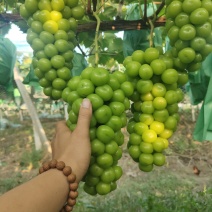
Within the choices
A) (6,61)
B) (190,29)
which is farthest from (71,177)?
(6,61)

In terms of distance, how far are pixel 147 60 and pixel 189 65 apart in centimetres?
15

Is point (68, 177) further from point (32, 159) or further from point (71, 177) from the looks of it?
point (32, 159)

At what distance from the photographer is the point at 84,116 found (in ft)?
3.11

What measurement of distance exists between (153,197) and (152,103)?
3.48m

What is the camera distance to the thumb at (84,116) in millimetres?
941

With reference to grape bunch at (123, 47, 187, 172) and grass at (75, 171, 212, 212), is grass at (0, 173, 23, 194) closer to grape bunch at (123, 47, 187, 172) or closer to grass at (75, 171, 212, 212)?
grass at (75, 171, 212, 212)

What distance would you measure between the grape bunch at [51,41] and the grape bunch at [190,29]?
374 millimetres

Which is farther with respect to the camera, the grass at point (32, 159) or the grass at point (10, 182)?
the grass at point (32, 159)

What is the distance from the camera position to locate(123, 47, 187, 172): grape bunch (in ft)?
3.46

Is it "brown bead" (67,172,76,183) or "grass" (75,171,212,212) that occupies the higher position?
"brown bead" (67,172,76,183)

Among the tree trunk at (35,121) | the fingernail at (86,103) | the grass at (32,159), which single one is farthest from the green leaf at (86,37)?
the grass at (32,159)

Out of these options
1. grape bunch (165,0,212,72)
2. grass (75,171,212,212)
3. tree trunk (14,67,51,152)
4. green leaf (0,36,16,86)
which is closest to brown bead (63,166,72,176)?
grape bunch (165,0,212,72)

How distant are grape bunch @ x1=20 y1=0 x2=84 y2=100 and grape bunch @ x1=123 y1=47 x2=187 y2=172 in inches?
9.4

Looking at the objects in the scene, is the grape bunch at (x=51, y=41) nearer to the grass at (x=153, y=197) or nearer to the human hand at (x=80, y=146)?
the human hand at (x=80, y=146)
